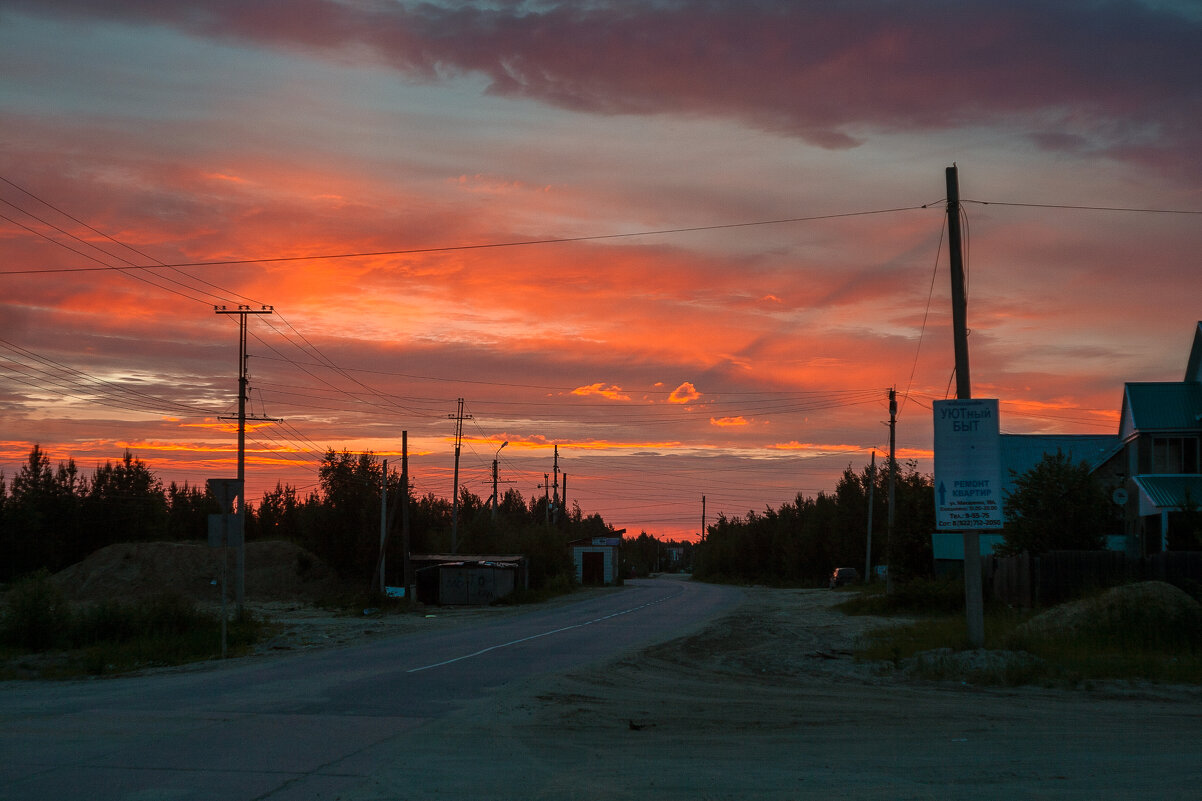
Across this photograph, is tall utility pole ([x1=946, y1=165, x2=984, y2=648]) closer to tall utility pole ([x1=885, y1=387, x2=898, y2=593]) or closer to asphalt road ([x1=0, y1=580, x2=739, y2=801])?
asphalt road ([x1=0, y1=580, x2=739, y2=801])

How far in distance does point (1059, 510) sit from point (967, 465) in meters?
19.8

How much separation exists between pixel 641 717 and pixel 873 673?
6706 millimetres

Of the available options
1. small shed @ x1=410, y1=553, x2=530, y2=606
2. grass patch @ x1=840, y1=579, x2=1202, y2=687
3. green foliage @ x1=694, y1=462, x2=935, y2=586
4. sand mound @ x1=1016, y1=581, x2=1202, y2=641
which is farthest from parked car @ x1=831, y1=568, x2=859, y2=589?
sand mound @ x1=1016, y1=581, x2=1202, y2=641

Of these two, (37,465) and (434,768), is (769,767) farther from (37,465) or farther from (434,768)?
(37,465)

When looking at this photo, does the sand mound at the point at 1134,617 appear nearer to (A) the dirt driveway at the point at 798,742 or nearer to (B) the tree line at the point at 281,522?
(A) the dirt driveway at the point at 798,742

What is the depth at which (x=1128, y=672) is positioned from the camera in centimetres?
1672

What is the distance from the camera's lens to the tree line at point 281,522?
242 feet

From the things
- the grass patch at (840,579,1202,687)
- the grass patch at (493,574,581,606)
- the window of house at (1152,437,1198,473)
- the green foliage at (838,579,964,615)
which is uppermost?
the window of house at (1152,437,1198,473)

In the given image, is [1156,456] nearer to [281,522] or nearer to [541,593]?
[541,593]

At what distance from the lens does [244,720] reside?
1203cm

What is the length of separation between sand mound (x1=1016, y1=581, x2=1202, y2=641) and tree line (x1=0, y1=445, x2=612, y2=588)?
34202mm

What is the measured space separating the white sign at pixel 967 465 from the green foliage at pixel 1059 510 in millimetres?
19084

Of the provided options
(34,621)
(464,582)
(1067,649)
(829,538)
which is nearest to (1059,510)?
(1067,649)

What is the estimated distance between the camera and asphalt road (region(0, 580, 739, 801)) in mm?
8656
